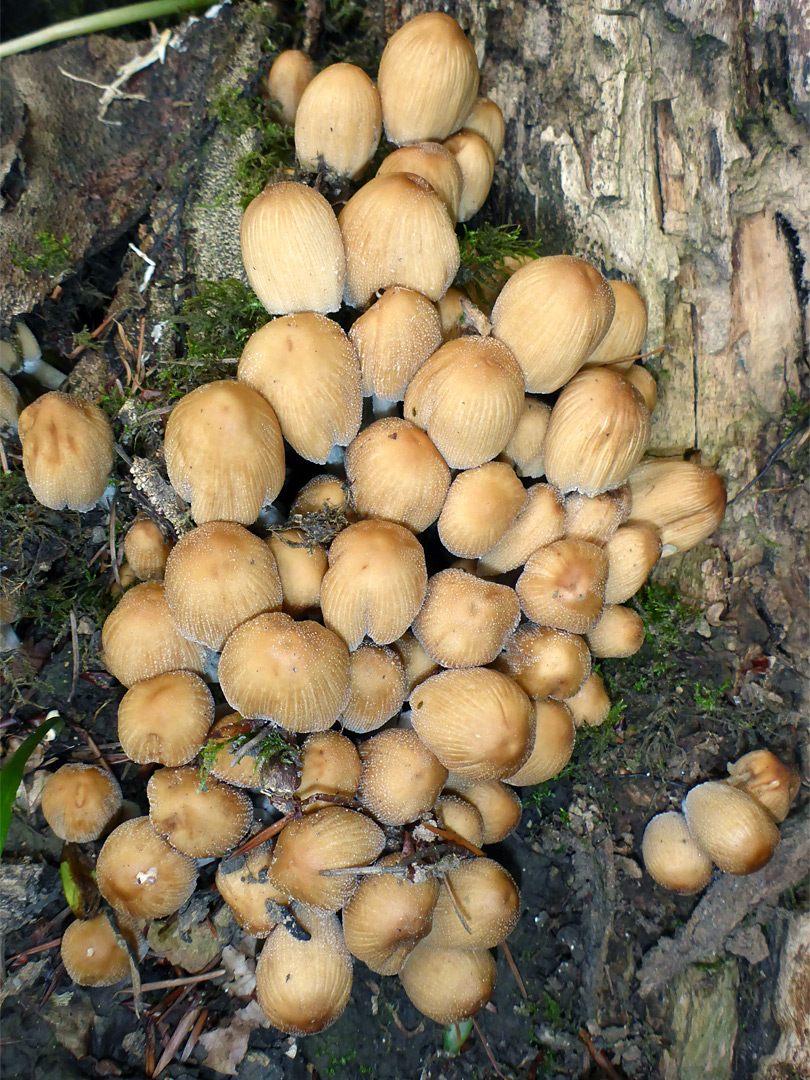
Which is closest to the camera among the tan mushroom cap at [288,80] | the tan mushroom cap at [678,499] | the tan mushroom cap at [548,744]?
the tan mushroom cap at [548,744]

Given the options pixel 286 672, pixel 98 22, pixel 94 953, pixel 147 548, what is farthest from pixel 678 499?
pixel 98 22

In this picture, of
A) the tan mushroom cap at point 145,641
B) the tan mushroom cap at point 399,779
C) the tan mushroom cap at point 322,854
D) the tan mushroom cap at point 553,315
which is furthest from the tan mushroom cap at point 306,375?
the tan mushroom cap at point 322,854

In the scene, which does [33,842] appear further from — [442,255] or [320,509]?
[442,255]

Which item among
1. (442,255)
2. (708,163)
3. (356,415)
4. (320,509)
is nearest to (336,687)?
(320,509)

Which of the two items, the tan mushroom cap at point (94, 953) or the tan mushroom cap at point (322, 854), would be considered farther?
the tan mushroom cap at point (94, 953)

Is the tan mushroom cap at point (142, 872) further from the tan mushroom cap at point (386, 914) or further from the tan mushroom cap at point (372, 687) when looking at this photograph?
the tan mushroom cap at point (372, 687)

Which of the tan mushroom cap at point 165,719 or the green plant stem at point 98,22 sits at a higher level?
the green plant stem at point 98,22
